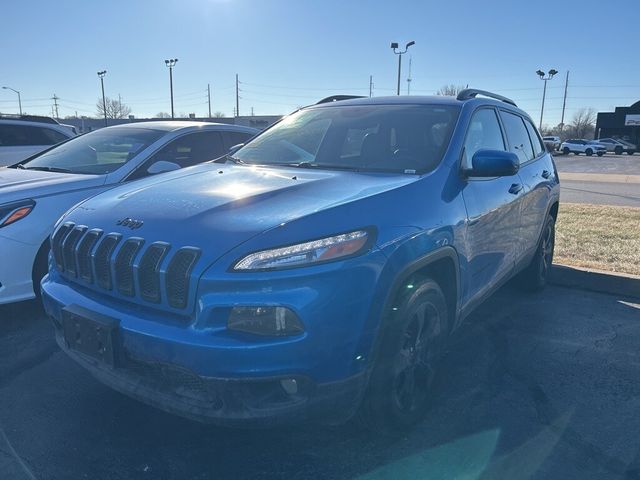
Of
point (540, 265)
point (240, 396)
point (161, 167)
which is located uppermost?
point (161, 167)

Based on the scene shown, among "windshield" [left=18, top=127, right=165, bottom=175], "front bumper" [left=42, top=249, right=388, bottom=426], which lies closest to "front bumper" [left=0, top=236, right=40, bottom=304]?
"windshield" [left=18, top=127, right=165, bottom=175]

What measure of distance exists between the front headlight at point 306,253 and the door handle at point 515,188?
2.05 meters

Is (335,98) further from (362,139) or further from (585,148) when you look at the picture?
(585,148)

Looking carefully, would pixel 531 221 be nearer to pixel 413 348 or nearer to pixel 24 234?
pixel 413 348

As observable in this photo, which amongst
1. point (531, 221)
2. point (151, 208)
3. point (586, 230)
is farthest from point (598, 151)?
point (151, 208)

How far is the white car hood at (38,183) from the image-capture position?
4.17 metres

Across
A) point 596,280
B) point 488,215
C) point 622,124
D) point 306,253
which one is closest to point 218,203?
point 306,253

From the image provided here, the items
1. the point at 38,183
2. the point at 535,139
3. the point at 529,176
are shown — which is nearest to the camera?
the point at 38,183

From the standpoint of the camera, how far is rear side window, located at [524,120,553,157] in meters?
5.14

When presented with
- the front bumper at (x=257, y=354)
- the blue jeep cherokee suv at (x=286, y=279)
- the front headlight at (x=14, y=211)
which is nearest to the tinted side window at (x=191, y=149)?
the front headlight at (x=14, y=211)

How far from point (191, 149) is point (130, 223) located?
3.32m

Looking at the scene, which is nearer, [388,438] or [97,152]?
[388,438]

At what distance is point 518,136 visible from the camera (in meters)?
4.68

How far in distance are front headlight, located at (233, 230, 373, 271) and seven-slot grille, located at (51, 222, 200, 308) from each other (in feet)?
0.83
